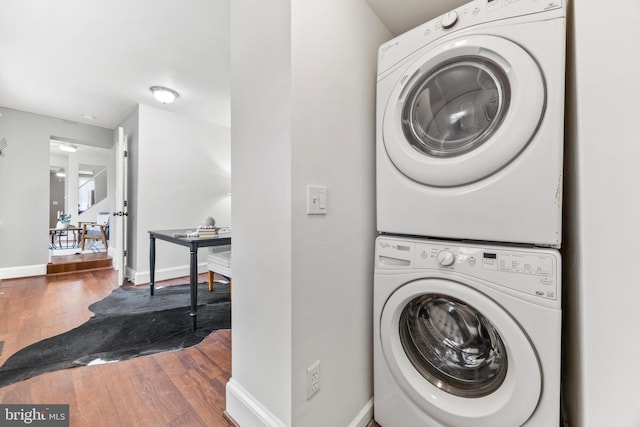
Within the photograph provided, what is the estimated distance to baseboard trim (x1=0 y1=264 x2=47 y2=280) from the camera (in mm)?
3323

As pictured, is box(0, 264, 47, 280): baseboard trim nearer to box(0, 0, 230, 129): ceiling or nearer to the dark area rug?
the dark area rug

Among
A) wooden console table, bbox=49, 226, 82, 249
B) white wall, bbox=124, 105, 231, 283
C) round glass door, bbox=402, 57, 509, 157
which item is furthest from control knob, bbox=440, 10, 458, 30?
wooden console table, bbox=49, 226, 82, 249

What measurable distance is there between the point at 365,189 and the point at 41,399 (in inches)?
77.2

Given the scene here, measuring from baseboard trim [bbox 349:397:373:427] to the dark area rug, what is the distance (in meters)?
1.29

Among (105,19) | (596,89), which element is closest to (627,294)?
(596,89)

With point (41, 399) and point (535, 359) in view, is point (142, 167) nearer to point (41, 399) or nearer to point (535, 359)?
point (41, 399)

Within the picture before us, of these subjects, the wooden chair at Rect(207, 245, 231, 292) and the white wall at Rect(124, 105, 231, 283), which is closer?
the wooden chair at Rect(207, 245, 231, 292)

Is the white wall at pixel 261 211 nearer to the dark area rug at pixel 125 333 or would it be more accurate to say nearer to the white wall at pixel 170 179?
the dark area rug at pixel 125 333

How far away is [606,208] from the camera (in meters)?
0.75

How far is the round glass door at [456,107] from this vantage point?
931 mm

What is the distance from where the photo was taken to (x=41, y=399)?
1.29 meters

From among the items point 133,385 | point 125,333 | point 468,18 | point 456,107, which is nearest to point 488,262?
point 456,107

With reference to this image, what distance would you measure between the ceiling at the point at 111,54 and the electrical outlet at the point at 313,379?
83.8 inches

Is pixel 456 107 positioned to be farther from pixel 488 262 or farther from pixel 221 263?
pixel 221 263
